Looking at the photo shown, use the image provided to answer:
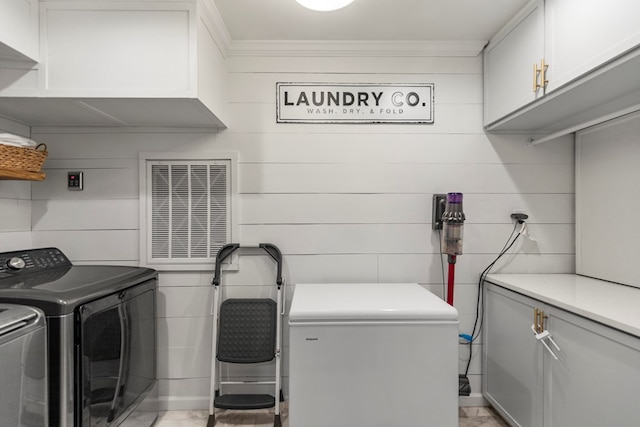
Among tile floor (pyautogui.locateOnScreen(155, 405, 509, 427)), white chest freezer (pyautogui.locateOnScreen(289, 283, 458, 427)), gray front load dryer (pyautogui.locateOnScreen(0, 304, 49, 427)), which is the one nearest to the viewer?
gray front load dryer (pyautogui.locateOnScreen(0, 304, 49, 427))

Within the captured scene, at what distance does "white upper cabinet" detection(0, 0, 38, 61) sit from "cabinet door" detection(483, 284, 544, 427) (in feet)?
8.81

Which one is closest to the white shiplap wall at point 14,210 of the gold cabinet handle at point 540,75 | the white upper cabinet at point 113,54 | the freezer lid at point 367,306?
the white upper cabinet at point 113,54

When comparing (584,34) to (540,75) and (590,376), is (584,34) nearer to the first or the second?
(540,75)

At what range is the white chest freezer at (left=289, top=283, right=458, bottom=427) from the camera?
1.52 metres

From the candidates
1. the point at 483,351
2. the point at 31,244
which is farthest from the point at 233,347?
the point at 483,351

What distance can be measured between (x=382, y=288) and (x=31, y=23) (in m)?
2.19

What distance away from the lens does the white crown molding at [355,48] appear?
2141mm

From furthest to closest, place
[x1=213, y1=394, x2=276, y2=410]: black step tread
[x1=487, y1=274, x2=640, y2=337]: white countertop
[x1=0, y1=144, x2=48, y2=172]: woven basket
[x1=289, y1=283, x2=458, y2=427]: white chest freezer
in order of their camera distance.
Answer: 1. [x1=213, y1=394, x2=276, y2=410]: black step tread
2. [x1=0, y1=144, x2=48, y2=172]: woven basket
3. [x1=289, y1=283, x2=458, y2=427]: white chest freezer
4. [x1=487, y1=274, x2=640, y2=337]: white countertop

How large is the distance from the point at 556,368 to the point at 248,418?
1.70 m

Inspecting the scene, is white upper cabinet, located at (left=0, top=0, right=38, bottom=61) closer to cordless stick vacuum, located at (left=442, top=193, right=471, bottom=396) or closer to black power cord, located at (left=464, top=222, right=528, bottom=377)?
→ cordless stick vacuum, located at (left=442, top=193, right=471, bottom=396)

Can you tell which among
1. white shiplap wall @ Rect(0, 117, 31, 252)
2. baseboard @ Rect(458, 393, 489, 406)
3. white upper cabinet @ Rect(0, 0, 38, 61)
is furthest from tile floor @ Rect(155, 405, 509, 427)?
white upper cabinet @ Rect(0, 0, 38, 61)

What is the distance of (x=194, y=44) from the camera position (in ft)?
5.25

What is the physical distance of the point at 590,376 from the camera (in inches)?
53.5

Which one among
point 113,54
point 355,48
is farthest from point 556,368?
point 113,54
